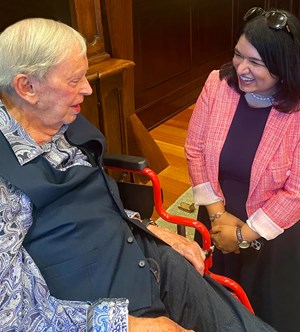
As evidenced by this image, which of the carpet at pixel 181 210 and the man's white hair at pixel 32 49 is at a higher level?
the man's white hair at pixel 32 49

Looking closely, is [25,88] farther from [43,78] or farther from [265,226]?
[265,226]

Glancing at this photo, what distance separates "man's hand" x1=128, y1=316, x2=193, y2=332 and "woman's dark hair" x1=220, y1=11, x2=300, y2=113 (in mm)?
760

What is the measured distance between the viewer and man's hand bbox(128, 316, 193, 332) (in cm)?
101

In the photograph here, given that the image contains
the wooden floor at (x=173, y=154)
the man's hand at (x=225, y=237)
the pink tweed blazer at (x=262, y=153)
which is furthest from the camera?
the wooden floor at (x=173, y=154)

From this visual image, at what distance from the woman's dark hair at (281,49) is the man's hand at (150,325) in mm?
760

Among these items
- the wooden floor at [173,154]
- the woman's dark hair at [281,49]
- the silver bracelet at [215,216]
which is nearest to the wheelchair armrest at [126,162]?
the silver bracelet at [215,216]

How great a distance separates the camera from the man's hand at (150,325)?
39.8 inches

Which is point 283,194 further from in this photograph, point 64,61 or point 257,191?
point 64,61

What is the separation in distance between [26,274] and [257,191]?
31.5 inches

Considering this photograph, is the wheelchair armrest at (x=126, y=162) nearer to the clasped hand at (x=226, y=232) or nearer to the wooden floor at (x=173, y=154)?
the clasped hand at (x=226, y=232)

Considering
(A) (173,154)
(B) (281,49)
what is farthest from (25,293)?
(A) (173,154)

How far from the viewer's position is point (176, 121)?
362 centimetres

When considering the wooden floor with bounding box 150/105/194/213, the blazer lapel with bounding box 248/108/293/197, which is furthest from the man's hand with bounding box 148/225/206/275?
the wooden floor with bounding box 150/105/194/213

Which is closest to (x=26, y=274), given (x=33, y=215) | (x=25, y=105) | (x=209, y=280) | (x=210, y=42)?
(x=33, y=215)
